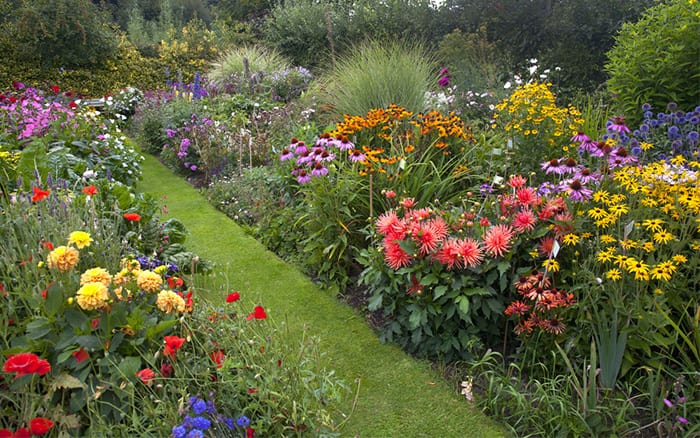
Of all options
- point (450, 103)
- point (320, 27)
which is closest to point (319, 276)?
point (450, 103)

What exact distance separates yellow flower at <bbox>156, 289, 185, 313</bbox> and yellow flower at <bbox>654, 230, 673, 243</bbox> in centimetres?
196

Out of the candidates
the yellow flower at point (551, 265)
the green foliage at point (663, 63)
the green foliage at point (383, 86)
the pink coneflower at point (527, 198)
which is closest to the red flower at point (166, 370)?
the yellow flower at point (551, 265)

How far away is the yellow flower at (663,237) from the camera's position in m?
2.18

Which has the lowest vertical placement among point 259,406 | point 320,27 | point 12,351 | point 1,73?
point 1,73

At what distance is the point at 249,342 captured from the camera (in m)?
1.99

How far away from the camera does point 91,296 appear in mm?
1808

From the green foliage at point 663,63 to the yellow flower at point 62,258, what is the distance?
4146 millimetres

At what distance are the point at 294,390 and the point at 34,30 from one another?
12.3 m

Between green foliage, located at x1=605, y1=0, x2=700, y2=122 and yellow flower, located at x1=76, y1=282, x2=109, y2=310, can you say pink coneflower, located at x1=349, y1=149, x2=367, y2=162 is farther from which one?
green foliage, located at x1=605, y1=0, x2=700, y2=122

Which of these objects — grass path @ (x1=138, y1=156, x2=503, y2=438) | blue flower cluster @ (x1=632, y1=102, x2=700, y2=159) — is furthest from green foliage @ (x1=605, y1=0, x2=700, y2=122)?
grass path @ (x1=138, y1=156, x2=503, y2=438)

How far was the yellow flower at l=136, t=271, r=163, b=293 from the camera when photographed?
6.70 feet

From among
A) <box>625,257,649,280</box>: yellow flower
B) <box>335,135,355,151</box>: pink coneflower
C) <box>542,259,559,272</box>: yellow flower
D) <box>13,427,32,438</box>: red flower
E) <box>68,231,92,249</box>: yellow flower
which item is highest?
<box>625,257,649,280</box>: yellow flower

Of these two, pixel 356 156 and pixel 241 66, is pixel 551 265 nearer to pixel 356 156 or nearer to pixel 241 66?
pixel 356 156

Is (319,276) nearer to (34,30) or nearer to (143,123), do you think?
(143,123)
